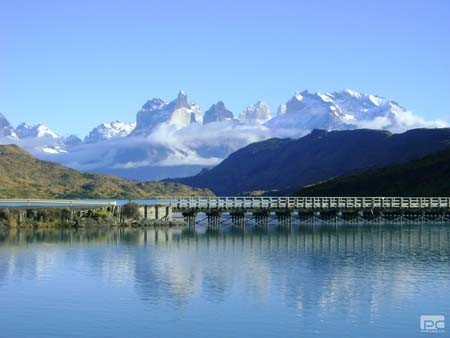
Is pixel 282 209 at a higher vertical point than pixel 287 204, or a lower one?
lower

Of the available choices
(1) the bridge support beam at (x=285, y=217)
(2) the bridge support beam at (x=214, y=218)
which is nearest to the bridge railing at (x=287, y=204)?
(2) the bridge support beam at (x=214, y=218)

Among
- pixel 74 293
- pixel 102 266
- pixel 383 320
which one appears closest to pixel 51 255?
pixel 102 266

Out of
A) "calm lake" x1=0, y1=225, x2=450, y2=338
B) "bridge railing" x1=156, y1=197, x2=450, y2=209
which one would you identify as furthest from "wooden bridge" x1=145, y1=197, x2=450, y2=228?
"calm lake" x1=0, y1=225, x2=450, y2=338

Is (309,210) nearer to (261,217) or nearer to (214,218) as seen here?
(261,217)

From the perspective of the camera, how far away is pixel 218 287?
54.8m

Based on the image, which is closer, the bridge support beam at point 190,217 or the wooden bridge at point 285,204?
the bridge support beam at point 190,217

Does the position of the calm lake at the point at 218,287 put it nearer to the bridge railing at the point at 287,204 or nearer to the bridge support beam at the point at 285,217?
the bridge railing at the point at 287,204

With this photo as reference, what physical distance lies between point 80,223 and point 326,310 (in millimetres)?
66471

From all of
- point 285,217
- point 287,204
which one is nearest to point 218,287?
point 287,204

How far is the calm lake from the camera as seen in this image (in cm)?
4300

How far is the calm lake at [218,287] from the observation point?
4300cm

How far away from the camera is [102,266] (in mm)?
66125

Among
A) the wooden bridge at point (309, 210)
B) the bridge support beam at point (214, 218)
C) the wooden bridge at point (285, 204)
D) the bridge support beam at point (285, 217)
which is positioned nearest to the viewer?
the bridge support beam at point (214, 218)

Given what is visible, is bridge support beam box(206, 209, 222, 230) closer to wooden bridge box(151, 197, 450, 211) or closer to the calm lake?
wooden bridge box(151, 197, 450, 211)
